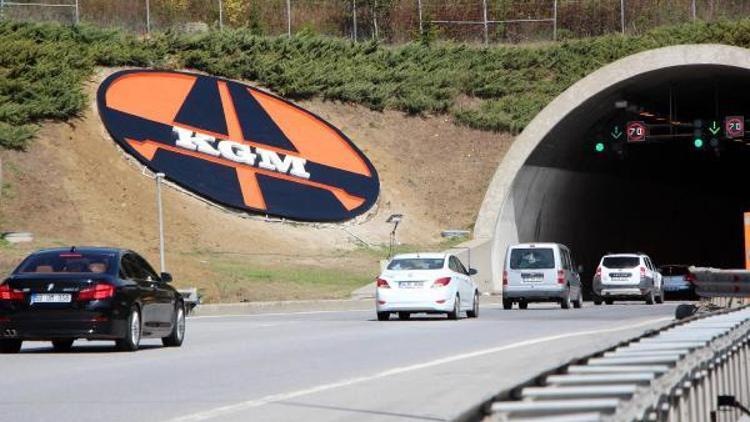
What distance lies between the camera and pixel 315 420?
12828 millimetres

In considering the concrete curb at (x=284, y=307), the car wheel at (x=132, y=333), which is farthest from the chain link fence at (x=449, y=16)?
the car wheel at (x=132, y=333)

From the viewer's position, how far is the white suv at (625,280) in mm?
48656

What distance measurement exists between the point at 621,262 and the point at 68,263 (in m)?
28.9

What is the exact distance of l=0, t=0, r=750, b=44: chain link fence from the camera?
73625 mm

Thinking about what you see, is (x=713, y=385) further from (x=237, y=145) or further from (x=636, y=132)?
(x=237, y=145)

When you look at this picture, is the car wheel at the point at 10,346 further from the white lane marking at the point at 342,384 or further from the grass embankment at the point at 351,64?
the grass embankment at the point at 351,64

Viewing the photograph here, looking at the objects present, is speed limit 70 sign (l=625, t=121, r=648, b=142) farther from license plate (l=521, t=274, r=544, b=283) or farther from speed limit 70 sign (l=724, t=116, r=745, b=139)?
license plate (l=521, t=274, r=544, b=283)

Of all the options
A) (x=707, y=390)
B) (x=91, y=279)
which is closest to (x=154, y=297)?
(x=91, y=279)

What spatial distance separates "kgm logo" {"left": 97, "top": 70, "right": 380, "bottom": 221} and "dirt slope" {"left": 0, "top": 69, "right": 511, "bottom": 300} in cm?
76

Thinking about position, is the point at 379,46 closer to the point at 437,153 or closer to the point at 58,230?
the point at 437,153

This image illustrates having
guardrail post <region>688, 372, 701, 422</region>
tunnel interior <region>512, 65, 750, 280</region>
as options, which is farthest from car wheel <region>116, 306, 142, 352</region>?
tunnel interior <region>512, 65, 750, 280</region>

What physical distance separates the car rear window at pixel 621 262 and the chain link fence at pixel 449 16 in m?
25.7

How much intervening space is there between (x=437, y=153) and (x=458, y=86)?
5037 millimetres

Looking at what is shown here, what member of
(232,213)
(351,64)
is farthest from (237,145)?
(351,64)
